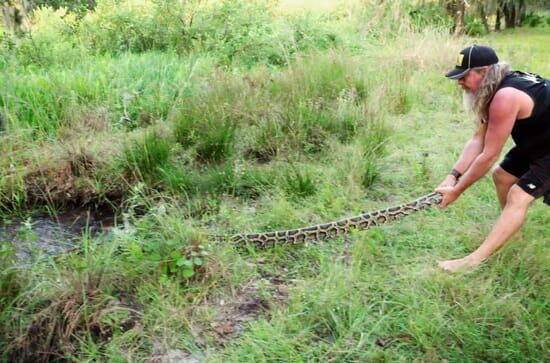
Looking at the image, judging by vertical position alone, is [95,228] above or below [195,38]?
below

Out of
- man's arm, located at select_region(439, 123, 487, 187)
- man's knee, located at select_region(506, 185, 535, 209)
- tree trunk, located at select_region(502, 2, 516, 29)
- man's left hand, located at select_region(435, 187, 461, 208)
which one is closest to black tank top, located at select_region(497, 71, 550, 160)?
man's knee, located at select_region(506, 185, 535, 209)

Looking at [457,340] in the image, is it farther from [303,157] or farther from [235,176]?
[303,157]

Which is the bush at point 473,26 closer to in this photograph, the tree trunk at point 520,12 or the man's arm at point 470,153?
the tree trunk at point 520,12

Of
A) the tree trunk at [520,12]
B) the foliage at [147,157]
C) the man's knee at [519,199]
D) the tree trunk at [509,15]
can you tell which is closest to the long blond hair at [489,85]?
the man's knee at [519,199]

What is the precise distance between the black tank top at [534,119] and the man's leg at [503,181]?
387 mm

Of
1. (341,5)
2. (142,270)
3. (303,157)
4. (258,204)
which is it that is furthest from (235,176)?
(341,5)

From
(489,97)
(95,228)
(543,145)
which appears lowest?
(95,228)

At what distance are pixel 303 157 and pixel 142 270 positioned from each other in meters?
2.84

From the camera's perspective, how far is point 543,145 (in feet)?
12.7

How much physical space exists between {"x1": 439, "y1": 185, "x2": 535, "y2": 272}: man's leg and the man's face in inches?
31.6

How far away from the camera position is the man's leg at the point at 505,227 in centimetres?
383

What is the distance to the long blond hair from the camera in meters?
3.85

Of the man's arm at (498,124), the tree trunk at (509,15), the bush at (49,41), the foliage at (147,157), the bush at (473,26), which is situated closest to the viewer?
the man's arm at (498,124)

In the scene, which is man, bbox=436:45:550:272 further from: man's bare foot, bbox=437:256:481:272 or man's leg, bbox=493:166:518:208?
man's leg, bbox=493:166:518:208
